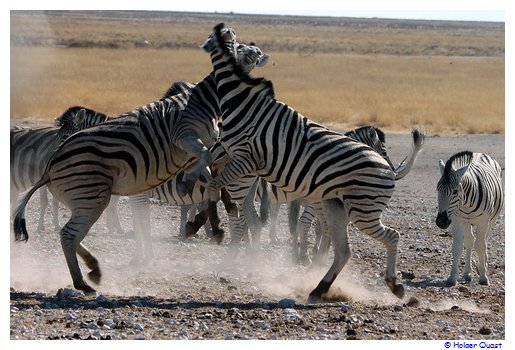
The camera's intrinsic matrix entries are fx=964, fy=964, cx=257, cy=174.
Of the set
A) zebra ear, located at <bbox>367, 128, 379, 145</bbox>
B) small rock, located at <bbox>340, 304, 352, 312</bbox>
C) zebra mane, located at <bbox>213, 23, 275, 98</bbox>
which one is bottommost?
small rock, located at <bbox>340, 304, 352, 312</bbox>

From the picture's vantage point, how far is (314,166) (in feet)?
32.8

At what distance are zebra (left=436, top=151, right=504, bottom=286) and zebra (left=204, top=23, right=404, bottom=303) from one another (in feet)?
6.79

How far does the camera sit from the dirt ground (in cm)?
827

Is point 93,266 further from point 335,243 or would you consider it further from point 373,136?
point 373,136

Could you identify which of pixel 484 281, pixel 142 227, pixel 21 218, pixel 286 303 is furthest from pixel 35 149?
pixel 484 281

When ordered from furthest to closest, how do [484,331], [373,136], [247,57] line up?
[373,136]
[247,57]
[484,331]

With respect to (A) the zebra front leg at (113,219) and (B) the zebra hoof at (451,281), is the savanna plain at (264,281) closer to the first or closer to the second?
(B) the zebra hoof at (451,281)

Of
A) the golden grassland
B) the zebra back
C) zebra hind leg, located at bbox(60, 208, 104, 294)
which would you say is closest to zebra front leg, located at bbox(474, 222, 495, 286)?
the zebra back

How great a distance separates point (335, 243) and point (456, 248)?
9.21 ft

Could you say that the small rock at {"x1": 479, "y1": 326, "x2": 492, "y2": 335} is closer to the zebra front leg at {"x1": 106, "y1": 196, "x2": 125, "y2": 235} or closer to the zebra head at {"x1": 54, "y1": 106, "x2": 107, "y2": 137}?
the zebra head at {"x1": 54, "y1": 106, "x2": 107, "y2": 137}

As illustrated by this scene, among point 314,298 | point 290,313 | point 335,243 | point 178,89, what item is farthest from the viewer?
point 178,89

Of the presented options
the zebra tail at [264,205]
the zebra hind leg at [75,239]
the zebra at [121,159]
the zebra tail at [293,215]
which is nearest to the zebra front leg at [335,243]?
the zebra at [121,159]

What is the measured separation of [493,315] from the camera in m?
9.72

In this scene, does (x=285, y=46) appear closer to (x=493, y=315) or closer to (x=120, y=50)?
(x=120, y=50)
